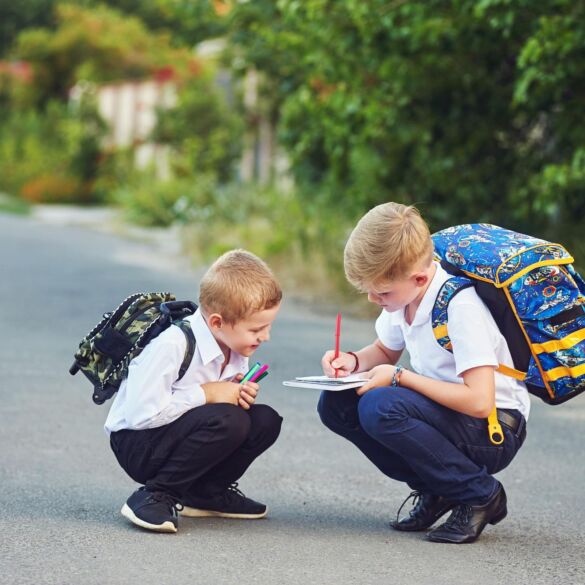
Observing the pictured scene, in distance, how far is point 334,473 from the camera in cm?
523

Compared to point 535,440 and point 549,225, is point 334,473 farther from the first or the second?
point 549,225

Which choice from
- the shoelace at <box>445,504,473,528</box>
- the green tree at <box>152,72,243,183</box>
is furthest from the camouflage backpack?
the green tree at <box>152,72,243,183</box>

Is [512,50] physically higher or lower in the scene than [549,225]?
higher

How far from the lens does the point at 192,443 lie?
4.09m

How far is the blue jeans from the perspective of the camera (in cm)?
404

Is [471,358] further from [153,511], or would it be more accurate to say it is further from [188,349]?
[153,511]

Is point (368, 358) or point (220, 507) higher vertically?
point (368, 358)

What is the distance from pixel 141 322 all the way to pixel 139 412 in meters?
0.31

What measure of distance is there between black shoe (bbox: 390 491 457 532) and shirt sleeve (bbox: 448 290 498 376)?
58cm

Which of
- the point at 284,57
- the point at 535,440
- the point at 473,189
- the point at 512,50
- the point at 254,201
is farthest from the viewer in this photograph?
the point at 254,201

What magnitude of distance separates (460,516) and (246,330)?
0.94 meters

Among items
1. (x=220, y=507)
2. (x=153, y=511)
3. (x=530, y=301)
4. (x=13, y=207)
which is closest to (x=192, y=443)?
(x=153, y=511)

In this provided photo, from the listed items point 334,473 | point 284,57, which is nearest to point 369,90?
point 284,57

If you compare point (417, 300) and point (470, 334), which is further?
point (417, 300)
